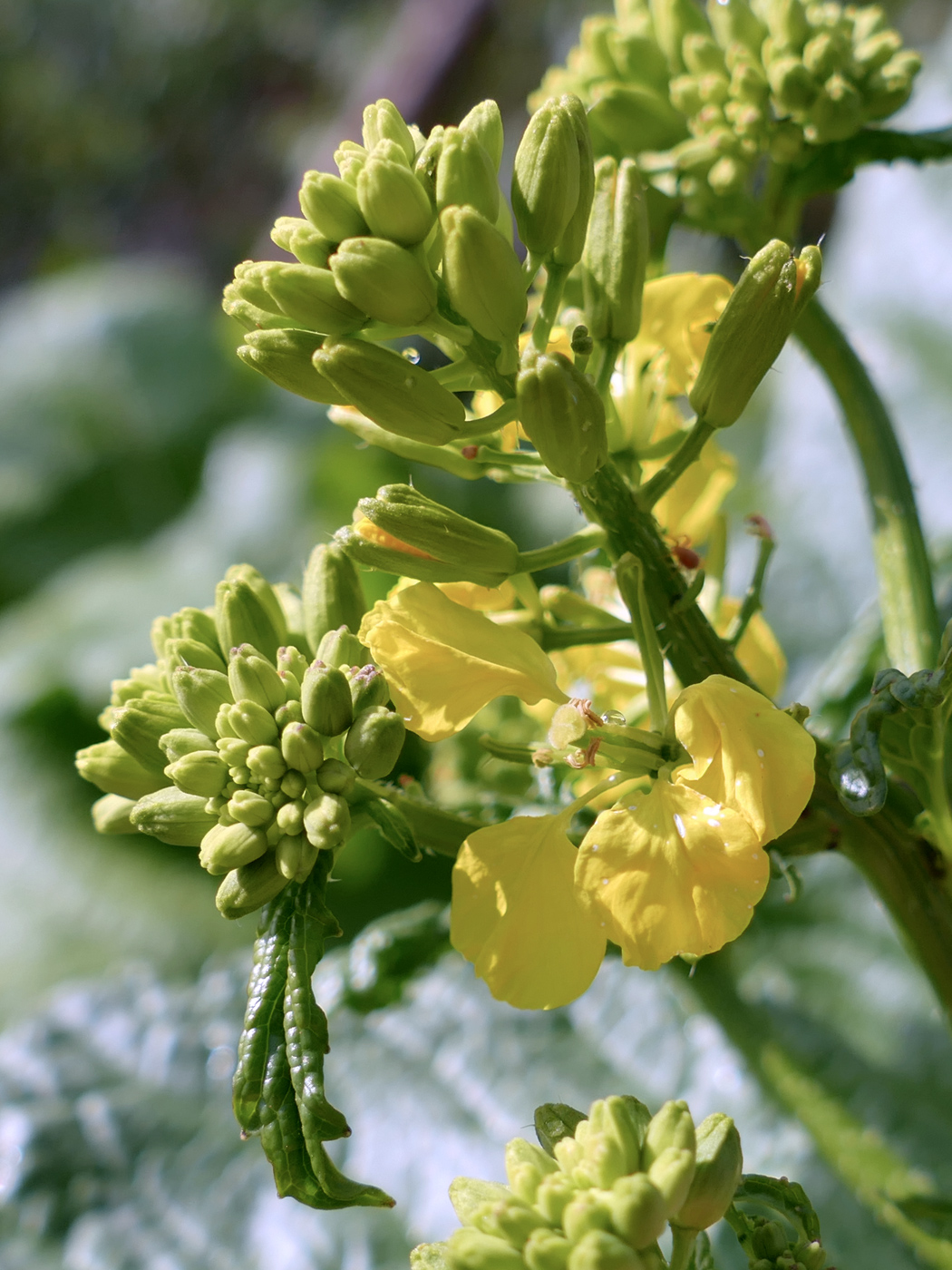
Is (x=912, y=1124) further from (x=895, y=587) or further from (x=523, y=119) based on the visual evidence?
(x=523, y=119)

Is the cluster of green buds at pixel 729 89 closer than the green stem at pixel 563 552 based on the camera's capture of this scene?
No

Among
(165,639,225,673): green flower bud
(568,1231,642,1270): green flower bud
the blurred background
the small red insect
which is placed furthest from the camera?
the blurred background

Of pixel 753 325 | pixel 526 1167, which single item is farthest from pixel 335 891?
pixel 753 325

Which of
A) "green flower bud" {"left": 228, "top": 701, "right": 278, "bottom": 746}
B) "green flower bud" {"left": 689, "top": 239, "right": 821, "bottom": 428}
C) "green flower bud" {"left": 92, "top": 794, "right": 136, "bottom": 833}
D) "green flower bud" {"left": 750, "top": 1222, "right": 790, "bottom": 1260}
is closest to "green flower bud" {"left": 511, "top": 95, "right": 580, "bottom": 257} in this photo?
"green flower bud" {"left": 689, "top": 239, "right": 821, "bottom": 428}

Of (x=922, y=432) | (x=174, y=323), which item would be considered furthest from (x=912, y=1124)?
(x=174, y=323)

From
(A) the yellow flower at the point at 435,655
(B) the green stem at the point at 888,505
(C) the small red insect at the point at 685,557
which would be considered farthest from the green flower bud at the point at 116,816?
(B) the green stem at the point at 888,505

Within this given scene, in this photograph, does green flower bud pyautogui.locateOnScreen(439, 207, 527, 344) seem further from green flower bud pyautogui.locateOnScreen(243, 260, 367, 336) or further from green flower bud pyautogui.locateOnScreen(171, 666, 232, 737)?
green flower bud pyautogui.locateOnScreen(171, 666, 232, 737)

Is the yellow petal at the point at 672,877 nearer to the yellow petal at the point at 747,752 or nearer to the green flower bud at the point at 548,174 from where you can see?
the yellow petal at the point at 747,752
